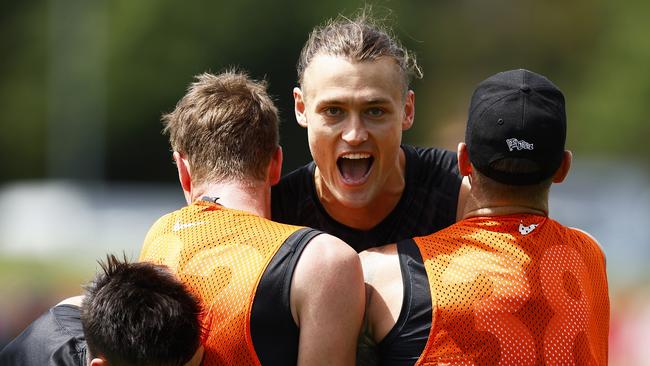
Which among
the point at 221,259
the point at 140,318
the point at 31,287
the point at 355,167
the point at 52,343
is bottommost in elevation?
the point at 31,287

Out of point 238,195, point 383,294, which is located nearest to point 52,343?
point 238,195

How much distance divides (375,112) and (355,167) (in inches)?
14.3

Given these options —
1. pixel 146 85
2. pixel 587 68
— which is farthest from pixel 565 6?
pixel 146 85

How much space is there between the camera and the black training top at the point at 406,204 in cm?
586

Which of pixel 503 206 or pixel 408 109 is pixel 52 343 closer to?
pixel 503 206

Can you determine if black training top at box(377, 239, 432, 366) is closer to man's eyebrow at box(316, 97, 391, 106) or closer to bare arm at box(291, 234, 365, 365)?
bare arm at box(291, 234, 365, 365)

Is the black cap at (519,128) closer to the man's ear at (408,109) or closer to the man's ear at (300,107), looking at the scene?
the man's ear at (408,109)

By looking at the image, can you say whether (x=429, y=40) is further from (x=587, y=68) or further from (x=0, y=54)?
(x=0, y=54)

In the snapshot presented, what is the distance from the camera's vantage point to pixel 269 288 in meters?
4.26

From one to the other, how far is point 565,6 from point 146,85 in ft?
46.6

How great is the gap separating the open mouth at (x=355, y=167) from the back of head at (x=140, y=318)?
1770 mm

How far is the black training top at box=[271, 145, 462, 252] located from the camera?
19.2 ft

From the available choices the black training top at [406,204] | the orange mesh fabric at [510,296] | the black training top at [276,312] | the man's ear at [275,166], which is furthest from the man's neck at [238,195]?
the black training top at [406,204]

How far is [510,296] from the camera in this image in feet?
14.2
